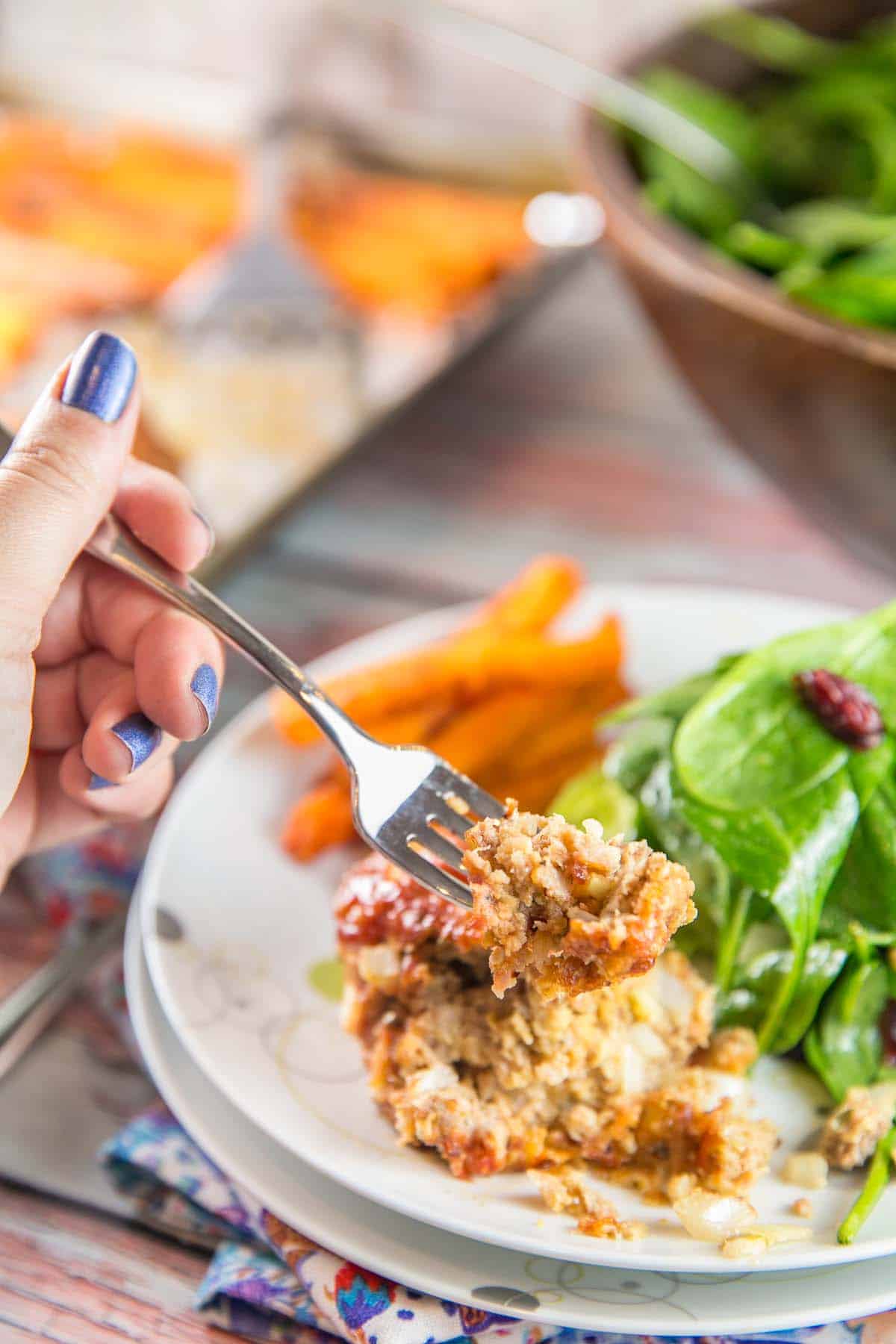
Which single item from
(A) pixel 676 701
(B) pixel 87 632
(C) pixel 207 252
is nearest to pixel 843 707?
(A) pixel 676 701

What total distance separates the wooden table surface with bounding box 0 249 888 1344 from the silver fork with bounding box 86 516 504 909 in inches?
28.4

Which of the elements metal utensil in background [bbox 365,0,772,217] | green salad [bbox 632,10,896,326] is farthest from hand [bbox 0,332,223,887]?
metal utensil in background [bbox 365,0,772,217]

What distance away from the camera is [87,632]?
4.54 feet

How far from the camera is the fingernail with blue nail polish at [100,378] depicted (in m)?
1.10

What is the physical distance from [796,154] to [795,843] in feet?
4.69

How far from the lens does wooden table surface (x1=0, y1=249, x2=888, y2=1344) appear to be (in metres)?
2.14

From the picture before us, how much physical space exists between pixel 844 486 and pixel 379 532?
0.86m

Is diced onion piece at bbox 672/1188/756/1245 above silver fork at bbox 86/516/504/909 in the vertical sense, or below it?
below

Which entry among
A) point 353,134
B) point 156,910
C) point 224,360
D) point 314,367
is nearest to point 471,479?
point 314,367

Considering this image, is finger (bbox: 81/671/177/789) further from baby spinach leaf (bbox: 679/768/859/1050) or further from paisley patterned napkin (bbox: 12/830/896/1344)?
baby spinach leaf (bbox: 679/768/859/1050)

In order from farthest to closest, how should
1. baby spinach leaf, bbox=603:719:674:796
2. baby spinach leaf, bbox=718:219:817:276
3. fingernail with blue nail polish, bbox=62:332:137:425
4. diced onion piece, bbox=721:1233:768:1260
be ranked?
baby spinach leaf, bbox=718:219:817:276
baby spinach leaf, bbox=603:719:674:796
fingernail with blue nail polish, bbox=62:332:137:425
diced onion piece, bbox=721:1233:768:1260

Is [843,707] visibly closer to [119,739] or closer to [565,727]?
[565,727]

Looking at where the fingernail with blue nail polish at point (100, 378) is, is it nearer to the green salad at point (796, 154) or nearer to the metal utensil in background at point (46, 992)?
the metal utensil in background at point (46, 992)

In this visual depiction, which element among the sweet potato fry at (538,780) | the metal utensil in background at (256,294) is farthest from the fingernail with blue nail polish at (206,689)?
the metal utensil in background at (256,294)
